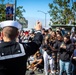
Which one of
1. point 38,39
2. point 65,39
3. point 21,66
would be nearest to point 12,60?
point 21,66

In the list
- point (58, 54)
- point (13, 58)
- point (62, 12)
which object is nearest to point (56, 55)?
point (58, 54)

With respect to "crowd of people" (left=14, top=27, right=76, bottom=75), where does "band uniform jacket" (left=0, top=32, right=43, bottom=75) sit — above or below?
above

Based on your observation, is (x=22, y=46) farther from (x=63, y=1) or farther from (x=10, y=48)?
(x=63, y=1)

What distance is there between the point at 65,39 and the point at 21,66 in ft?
20.0

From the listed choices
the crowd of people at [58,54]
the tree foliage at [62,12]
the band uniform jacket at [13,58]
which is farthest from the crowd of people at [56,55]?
the tree foliage at [62,12]

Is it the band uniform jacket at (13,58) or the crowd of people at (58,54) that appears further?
the crowd of people at (58,54)

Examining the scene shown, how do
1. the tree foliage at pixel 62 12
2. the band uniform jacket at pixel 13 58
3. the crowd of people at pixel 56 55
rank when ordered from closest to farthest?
1. the band uniform jacket at pixel 13 58
2. the crowd of people at pixel 56 55
3. the tree foliage at pixel 62 12

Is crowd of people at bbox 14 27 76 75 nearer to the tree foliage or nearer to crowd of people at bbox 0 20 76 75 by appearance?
crowd of people at bbox 0 20 76 75

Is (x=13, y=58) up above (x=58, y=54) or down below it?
above

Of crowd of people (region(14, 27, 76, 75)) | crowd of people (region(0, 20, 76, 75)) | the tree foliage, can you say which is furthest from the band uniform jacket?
the tree foliage

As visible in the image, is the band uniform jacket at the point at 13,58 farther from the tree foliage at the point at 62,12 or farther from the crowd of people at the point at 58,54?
the tree foliage at the point at 62,12

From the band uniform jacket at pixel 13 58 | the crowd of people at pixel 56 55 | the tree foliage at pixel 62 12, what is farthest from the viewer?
the tree foliage at pixel 62 12

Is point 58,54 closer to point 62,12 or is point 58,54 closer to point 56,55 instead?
point 56,55

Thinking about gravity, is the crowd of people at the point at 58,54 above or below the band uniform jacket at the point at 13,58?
below
